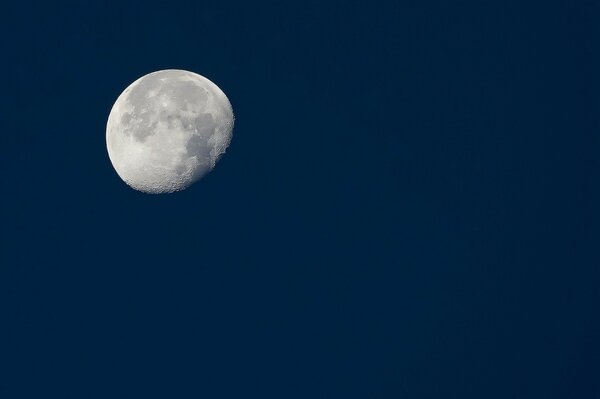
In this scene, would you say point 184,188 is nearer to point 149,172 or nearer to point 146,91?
point 149,172

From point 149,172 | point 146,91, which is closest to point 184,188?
point 149,172

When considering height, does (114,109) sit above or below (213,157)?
above

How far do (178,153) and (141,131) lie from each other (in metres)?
1.12

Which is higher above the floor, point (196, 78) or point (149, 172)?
point (196, 78)

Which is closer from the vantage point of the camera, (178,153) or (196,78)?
(178,153)

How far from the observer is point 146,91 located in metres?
20.4

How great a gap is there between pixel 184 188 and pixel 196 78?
10.2ft

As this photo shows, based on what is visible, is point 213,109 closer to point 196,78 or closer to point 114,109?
point 196,78

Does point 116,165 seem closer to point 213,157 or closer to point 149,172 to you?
point 149,172

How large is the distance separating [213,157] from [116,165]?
2.73 meters

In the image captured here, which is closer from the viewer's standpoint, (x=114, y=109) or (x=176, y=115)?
(x=176, y=115)

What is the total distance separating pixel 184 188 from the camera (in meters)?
21.0

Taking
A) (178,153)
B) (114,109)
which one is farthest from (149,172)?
(114,109)

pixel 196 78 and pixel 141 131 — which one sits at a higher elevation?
pixel 196 78
